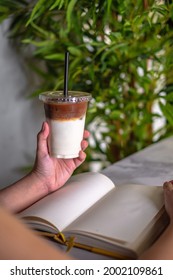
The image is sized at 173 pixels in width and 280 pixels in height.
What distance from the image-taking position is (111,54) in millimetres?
1582

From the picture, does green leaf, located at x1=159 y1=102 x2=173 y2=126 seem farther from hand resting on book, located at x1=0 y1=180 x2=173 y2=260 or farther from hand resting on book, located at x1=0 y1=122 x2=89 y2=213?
hand resting on book, located at x1=0 y1=180 x2=173 y2=260

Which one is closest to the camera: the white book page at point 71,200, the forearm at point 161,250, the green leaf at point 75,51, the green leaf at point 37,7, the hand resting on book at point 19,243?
the hand resting on book at point 19,243

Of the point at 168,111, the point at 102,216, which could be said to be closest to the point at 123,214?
the point at 102,216

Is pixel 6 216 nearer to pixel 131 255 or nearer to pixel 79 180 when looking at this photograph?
pixel 131 255

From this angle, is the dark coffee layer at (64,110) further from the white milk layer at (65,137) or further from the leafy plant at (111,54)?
the leafy plant at (111,54)

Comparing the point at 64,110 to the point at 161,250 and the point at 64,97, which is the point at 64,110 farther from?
the point at 161,250

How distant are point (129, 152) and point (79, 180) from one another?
91cm

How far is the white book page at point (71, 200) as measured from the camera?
838 mm

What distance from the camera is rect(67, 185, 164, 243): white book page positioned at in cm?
77

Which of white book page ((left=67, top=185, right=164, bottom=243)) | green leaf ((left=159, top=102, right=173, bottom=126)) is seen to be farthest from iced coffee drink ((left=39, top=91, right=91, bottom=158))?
green leaf ((left=159, top=102, right=173, bottom=126))

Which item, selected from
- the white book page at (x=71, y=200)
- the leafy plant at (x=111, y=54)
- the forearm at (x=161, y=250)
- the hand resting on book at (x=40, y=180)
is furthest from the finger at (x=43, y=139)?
the leafy plant at (x=111, y=54)

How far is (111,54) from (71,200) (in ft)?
2.70
